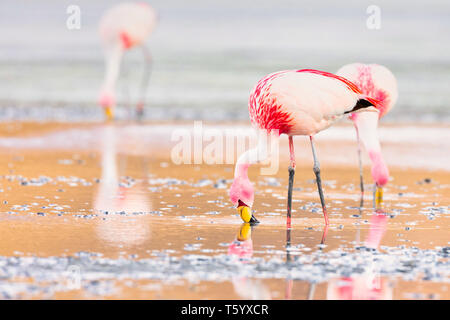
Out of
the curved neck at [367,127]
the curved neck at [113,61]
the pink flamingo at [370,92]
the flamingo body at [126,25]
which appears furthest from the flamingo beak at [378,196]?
the flamingo body at [126,25]

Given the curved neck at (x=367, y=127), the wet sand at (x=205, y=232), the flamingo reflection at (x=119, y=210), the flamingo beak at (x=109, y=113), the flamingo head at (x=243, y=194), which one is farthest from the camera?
the flamingo beak at (x=109, y=113)

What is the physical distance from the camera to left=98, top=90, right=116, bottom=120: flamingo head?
59.3 ft

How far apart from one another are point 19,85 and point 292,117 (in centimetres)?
1787

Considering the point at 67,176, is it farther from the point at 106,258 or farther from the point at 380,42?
the point at 380,42

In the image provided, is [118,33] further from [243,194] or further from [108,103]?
[243,194]

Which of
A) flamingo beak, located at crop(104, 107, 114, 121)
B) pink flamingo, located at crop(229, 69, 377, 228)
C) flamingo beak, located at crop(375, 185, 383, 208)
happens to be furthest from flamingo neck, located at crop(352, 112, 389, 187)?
flamingo beak, located at crop(104, 107, 114, 121)

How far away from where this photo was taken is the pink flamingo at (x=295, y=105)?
25.7ft

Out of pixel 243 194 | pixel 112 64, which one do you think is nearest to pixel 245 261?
pixel 243 194

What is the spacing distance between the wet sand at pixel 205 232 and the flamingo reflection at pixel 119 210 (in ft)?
0.04

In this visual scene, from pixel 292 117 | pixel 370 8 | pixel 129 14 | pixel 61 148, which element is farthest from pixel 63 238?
pixel 370 8

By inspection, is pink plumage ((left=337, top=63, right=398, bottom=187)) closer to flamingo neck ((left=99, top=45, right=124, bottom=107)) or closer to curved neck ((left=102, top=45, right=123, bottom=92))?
flamingo neck ((left=99, top=45, right=124, bottom=107))

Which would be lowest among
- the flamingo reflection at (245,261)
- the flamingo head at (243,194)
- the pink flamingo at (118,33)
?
the flamingo reflection at (245,261)

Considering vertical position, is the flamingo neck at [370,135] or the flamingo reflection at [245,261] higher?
the flamingo neck at [370,135]

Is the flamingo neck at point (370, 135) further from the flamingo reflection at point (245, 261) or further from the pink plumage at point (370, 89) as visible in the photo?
the flamingo reflection at point (245, 261)
